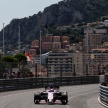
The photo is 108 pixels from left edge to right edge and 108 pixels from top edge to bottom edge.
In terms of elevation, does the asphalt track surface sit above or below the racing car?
below

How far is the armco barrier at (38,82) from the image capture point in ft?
122

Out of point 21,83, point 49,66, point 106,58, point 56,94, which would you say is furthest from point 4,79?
point 106,58

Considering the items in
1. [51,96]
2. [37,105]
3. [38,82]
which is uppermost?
[51,96]

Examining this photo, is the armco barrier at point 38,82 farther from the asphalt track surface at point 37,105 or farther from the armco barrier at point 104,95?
the armco barrier at point 104,95

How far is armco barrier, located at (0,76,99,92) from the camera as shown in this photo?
3722 centimetres

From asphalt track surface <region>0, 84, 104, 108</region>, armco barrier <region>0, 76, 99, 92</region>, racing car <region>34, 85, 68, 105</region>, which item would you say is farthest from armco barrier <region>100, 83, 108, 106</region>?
armco barrier <region>0, 76, 99, 92</region>

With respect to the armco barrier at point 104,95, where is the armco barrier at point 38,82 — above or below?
below

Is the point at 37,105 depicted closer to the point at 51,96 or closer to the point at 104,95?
the point at 51,96

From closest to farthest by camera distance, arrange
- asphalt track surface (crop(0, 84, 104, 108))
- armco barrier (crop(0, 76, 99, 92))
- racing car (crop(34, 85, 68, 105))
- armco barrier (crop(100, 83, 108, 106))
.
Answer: asphalt track surface (crop(0, 84, 104, 108)), armco barrier (crop(100, 83, 108, 106)), racing car (crop(34, 85, 68, 105)), armco barrier (crop(0, 76, 99, 92))

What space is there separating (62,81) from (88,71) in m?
5.51

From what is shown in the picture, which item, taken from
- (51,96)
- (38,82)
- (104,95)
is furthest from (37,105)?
(38,82)

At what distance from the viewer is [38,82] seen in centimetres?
4278

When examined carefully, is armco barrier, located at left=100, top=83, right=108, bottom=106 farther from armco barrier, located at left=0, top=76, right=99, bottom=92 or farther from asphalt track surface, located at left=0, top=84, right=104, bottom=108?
armco barrier, located at left=0, top=76, right=99, bottom=92

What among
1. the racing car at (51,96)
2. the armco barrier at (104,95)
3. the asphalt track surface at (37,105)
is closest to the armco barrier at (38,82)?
the asphalt track surface at (37,105)
